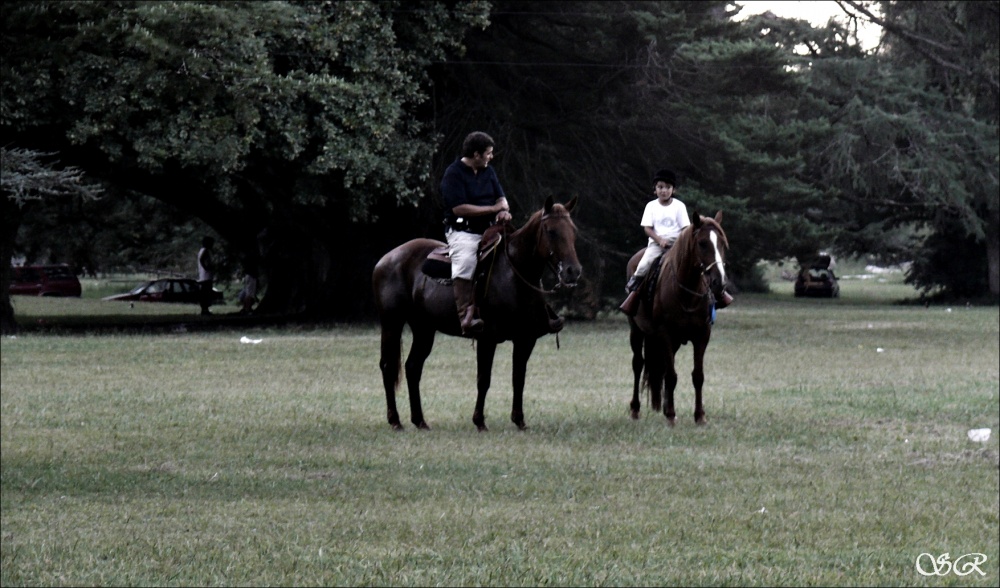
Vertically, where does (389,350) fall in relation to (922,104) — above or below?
below

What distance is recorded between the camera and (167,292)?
22.6 ft

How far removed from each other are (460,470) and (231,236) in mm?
17401

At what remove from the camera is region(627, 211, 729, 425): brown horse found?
12.2 feet

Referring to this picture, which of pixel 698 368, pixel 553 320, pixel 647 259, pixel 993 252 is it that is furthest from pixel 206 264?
pixel 993 252

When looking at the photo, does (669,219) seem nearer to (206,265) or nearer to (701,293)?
(701,293)

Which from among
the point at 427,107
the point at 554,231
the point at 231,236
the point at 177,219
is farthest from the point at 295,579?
the point at 554,231

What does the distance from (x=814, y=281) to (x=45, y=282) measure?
3983mm

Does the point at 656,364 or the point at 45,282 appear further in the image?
the point at 45,282

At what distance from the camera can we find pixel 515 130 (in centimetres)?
486

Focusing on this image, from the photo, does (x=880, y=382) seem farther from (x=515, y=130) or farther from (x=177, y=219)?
(x=515, y=130)

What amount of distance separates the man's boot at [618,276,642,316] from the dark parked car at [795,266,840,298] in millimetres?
491

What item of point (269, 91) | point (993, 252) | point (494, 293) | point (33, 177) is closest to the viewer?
point (494, 293)

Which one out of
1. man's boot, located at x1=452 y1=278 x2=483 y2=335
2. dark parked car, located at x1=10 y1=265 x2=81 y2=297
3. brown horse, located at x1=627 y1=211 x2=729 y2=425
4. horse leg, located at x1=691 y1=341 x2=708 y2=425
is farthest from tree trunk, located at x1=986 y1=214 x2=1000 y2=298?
man's boot, located at x1=452 y1=278 x2=483 y2=335

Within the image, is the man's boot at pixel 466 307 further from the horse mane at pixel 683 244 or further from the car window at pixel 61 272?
the car window at pixel 61 272
